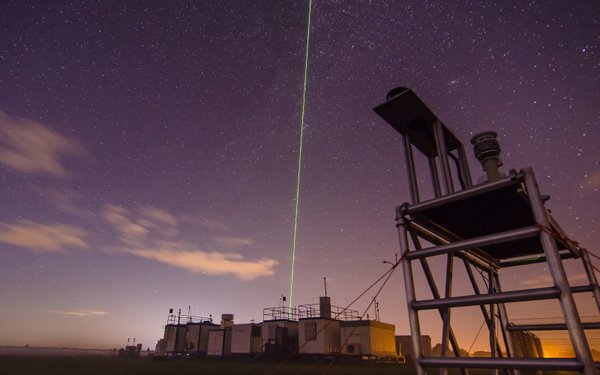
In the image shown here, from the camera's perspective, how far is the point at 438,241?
3170 millimetres

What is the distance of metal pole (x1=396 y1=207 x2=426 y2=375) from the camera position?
7.62ft

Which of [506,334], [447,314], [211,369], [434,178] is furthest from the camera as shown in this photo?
[211,369]

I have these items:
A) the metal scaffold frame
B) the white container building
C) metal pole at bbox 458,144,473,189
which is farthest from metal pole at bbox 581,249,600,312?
the white container building

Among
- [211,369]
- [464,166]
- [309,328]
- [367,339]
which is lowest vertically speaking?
[211,369]

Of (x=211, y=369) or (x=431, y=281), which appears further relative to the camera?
(x=211, y=369)

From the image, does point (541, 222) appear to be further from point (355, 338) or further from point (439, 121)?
point (355, 338)

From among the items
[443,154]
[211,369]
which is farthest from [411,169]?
[211,369]

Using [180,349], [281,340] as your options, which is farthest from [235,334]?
→ [180,349]

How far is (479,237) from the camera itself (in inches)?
90.2

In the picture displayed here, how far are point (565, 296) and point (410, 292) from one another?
0.95m

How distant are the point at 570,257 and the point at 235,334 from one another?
34.2 m

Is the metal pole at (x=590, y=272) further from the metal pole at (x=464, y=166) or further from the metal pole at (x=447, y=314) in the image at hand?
the metal pole at (x=447, y=314)

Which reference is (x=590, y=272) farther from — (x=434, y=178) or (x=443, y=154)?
(x=443, y=154)

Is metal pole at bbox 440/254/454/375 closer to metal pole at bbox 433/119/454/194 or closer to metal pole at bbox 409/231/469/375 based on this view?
metal pole at bbox 409/231/469/375
